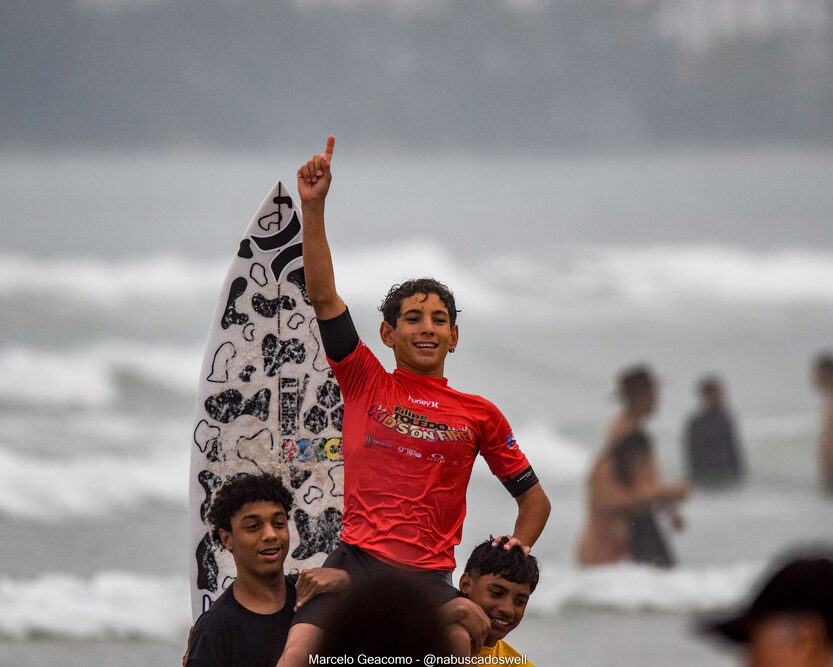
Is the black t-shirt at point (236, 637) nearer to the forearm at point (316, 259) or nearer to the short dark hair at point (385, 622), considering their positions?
the forearm at point (316, 259)

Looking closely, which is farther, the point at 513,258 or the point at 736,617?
the point at 513,258

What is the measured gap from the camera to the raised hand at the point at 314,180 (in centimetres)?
230

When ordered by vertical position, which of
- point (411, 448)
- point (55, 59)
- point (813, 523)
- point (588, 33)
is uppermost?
point (588, 33)

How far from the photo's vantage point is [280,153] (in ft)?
32.6

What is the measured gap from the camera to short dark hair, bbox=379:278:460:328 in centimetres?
240

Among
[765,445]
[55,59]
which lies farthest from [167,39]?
[765,445]

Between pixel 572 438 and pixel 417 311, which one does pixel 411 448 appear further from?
pixel 572 438

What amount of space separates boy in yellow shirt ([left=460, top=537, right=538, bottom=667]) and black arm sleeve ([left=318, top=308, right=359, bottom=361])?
0.47m

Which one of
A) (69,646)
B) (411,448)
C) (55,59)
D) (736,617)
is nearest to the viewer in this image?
(736,617)

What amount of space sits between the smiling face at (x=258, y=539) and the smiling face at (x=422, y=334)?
1.25 feet

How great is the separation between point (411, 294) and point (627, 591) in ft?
20.0

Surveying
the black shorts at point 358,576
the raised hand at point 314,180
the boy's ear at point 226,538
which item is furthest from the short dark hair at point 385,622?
the raised hand at point 314,180

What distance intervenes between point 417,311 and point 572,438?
7571 mm

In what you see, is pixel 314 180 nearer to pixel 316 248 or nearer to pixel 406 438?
pixel 316 248
